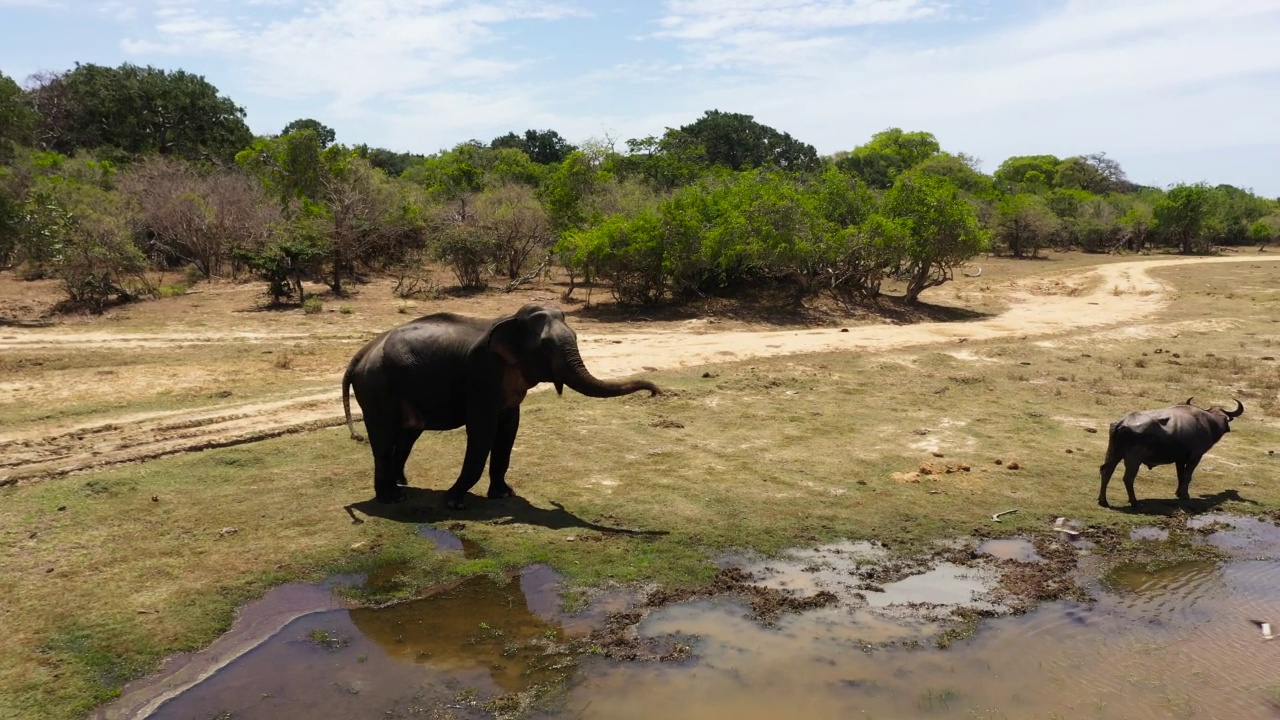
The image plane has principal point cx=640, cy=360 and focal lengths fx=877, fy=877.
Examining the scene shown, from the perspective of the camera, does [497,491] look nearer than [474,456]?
No

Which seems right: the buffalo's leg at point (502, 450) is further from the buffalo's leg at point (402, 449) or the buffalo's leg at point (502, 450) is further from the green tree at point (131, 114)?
the green tree at point (131, 114)

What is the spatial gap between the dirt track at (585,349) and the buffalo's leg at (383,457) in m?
3.53

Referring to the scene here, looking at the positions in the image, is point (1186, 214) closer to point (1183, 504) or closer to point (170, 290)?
point (1183, 504)

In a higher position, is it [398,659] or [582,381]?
[582,381]

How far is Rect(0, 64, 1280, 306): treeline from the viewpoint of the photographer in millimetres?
26062

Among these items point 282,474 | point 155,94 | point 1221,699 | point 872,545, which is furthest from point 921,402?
point 155,94

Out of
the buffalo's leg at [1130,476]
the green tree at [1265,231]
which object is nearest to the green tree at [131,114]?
the buffalo's leg at [1130,476]

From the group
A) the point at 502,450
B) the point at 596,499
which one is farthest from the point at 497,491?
the point at 596,499

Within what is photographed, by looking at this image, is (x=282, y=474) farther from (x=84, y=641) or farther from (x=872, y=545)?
(x=872, y=545)

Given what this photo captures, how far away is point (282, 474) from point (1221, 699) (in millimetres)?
9639

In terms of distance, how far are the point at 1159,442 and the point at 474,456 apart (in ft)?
25.0

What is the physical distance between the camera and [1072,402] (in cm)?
1536

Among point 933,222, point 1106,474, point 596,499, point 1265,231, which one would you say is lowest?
point 596,499

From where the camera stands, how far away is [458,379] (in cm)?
945
